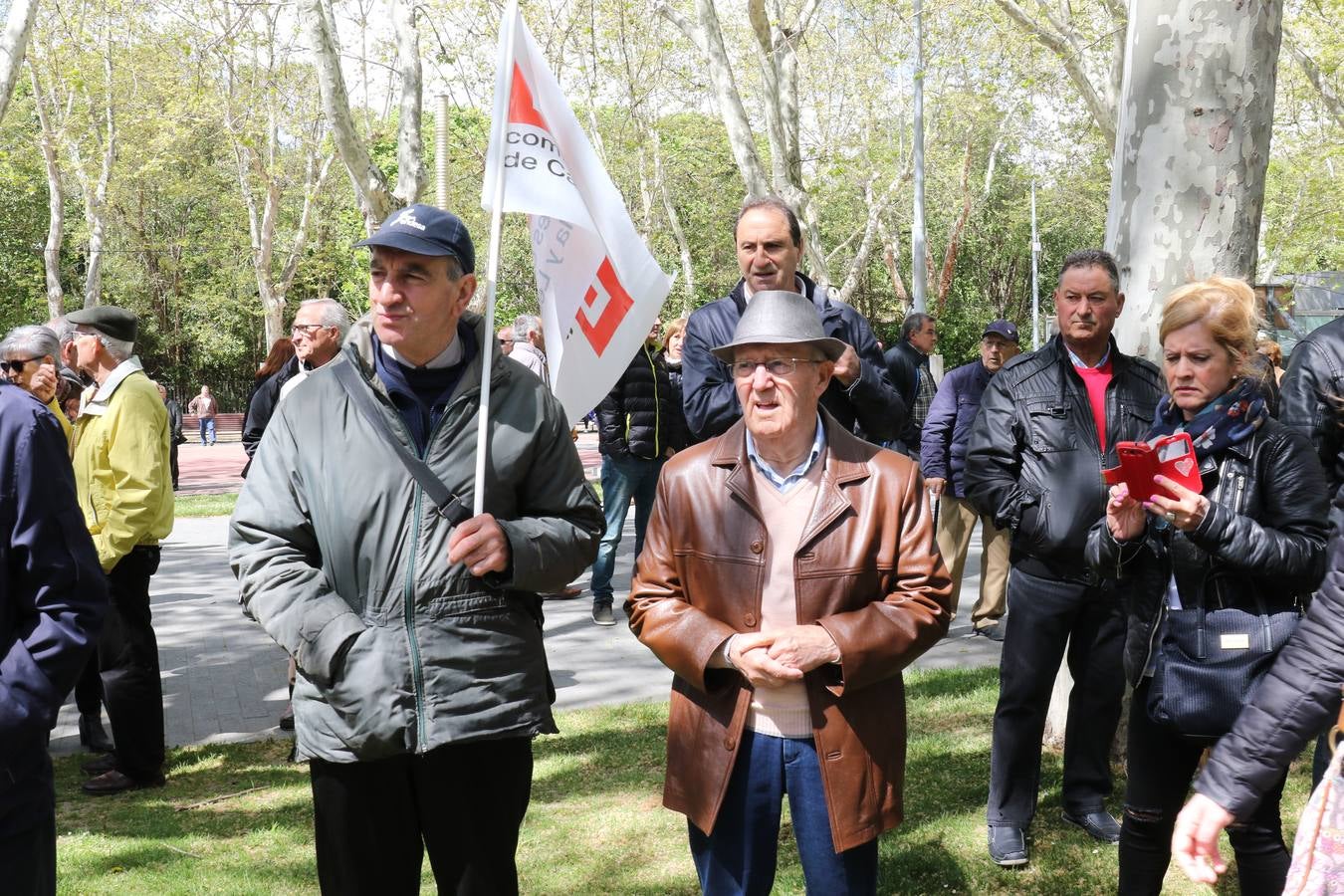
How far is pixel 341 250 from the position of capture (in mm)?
43531

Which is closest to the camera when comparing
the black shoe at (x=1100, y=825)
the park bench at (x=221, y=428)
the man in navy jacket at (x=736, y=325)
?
the man in navy jacket at (x=736, y=325)

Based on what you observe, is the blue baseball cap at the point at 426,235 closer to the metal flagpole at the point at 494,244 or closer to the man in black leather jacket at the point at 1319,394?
the metal flagpole at the point at 494,244

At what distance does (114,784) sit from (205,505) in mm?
13764

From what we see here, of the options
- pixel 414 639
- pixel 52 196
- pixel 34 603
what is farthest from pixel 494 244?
pixel 52 196

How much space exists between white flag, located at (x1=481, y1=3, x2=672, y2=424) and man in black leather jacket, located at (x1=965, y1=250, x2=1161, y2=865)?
1.44 m

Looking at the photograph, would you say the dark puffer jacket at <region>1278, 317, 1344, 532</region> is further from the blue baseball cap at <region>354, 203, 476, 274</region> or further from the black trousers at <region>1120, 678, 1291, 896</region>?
the blue baseball cap at <region>354, 203, 476, 274</region>

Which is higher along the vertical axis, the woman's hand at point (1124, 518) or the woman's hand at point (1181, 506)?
the woman's hand at point (1181, 506)

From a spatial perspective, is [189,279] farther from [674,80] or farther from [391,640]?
[391,640]

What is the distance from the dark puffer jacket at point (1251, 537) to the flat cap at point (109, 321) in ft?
14.8

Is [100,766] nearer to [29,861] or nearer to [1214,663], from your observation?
[29,861]

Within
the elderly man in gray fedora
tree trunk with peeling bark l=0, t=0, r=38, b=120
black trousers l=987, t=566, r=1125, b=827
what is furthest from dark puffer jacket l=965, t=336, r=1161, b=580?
tree trunk with peeling bark l=0, t=0, r=38, b=120

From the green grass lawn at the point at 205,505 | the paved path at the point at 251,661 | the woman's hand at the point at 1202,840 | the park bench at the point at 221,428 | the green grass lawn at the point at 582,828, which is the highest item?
the woman's hand at the point at 1202,840

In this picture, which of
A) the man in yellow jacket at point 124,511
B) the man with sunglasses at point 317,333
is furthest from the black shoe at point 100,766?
the man with sunglasses at point 317,333

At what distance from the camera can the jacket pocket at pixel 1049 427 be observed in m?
4.54
